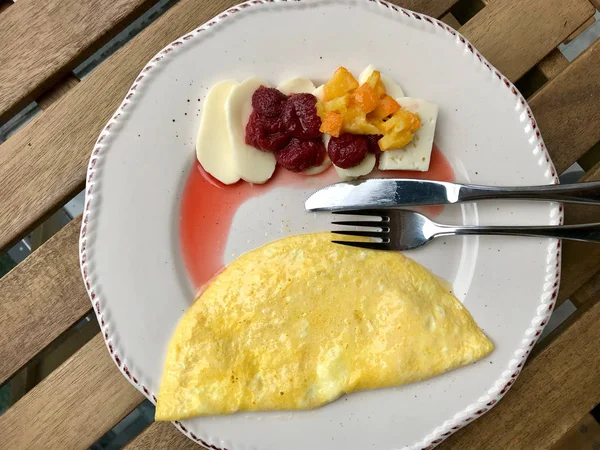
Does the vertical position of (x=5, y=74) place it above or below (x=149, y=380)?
above

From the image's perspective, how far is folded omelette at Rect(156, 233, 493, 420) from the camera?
1.40 metres

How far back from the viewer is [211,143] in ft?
4.83

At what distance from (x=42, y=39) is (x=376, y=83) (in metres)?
1.07

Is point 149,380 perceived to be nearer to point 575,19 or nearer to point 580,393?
point 580,393

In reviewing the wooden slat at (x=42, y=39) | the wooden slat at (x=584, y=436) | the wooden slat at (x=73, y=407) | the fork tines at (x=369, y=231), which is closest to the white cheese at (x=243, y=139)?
the fork tines at (x=369, y=231)

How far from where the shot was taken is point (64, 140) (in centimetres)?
153

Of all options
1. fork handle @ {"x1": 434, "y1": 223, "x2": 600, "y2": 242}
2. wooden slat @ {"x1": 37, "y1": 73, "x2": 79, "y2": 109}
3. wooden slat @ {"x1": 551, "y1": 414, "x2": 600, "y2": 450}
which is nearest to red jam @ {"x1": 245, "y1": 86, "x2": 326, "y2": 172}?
fork handle @ {"x1": 434, "y1": 223, "x2": 600, "y2": 242}

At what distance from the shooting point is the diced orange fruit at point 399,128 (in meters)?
1.41

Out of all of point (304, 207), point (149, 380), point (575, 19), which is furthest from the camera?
point (575, 19)

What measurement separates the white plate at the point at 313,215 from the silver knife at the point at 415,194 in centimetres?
6

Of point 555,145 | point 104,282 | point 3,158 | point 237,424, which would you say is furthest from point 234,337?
point 555,145

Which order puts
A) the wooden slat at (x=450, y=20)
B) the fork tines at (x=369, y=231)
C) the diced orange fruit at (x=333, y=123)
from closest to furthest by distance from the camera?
1. the diced orange fruit at (x=333, y=123)
2. the fork tines at (x=369, y=231)
3. the wooden slat at (x=450, y=20)

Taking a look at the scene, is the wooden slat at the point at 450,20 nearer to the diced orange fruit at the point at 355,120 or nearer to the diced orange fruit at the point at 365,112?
the diced orange fruit at the point at 365,112

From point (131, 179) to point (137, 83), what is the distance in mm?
284
